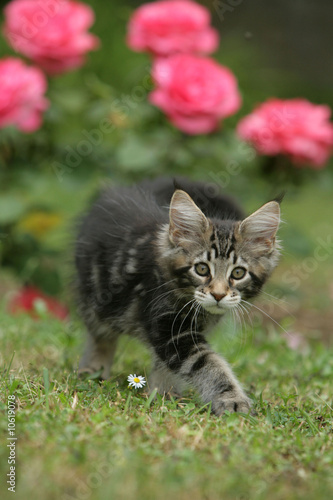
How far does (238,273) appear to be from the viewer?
289cm

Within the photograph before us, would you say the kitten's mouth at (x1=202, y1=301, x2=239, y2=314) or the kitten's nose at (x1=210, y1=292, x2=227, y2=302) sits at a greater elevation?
the kitten's nose at (x1=210, y1=292, x2=227, y2=302)

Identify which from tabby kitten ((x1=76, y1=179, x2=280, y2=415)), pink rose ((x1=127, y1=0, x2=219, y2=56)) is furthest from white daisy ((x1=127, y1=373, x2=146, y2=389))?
pink rose ((x1=127, y1=0, x2=219, y2=56))

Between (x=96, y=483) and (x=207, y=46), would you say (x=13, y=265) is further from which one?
(x=96, y=483)

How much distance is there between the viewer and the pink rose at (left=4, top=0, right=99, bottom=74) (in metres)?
4.59

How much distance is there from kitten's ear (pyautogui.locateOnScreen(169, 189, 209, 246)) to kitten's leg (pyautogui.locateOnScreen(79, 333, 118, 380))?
781 mm

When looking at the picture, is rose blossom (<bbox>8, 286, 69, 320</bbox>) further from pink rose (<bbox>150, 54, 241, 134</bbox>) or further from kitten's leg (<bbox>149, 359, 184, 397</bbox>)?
kitten's leg (<bbox>149, 359, 184, 397</bbox>)

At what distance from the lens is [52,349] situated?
367cm

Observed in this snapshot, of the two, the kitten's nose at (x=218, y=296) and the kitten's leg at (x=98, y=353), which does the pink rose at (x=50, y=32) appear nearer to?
the kitten's leg at (x=98, y=353)

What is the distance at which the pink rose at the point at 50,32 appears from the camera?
15.0 feet

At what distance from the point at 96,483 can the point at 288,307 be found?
3810 mm

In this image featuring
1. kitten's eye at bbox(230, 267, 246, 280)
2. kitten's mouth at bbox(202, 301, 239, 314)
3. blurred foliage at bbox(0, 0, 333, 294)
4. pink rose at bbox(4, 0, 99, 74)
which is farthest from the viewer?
blurred foliage at bbox(0, 0, 333, 294)

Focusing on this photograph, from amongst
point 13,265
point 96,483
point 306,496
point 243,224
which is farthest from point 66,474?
point 13,265

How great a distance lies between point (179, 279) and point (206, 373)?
409mm

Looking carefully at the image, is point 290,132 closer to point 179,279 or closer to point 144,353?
point 144,353
